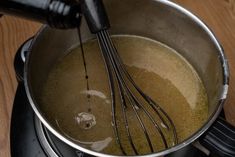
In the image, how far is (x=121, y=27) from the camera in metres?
0.68

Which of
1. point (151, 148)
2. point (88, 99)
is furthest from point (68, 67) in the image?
point (151, 148)

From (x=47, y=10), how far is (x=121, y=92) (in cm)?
20

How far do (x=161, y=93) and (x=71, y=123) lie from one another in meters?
0.15

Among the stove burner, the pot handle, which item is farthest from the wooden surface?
the pot handle

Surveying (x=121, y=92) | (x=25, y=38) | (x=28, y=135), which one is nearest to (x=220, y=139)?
(x=121, y=92)

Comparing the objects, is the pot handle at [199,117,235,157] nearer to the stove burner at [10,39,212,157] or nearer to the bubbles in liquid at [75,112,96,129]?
the stove burner at [10,39,212,157]

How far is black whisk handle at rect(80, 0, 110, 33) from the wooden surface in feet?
0.68

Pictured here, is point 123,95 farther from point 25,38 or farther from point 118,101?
point 25,38

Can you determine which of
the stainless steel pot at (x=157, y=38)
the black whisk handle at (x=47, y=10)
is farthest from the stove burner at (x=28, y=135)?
the black whisk handle at (x=47, y=10)

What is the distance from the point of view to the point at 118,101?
610 mm

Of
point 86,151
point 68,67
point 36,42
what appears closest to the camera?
point 86,151

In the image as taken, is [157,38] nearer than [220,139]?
No

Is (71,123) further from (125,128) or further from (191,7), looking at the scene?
(191,7)

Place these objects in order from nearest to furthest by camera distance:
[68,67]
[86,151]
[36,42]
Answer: [86,151]
[36,42]
[68,67]
